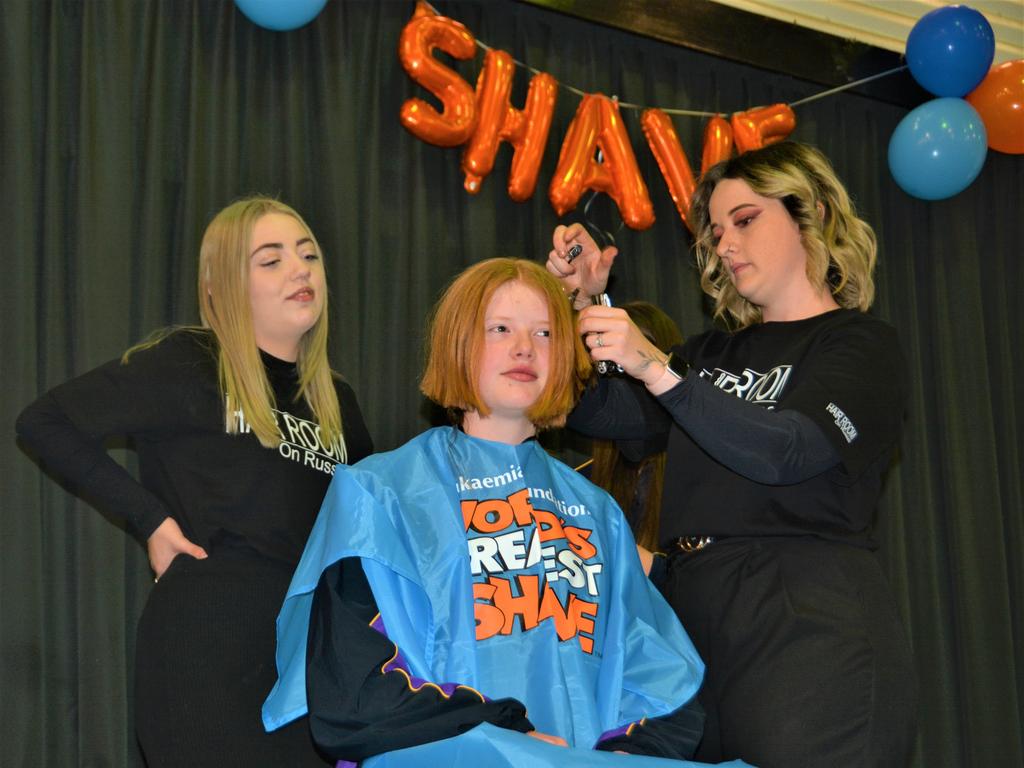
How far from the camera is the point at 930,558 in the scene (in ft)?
13.7

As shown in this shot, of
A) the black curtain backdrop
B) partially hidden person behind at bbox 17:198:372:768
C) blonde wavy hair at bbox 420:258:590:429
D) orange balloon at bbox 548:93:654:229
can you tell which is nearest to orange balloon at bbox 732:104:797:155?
the black curtain backdrop

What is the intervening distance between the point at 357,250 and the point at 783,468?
1.85m

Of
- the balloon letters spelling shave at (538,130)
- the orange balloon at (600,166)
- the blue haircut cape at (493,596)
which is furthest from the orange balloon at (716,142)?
the blue haircut cape at (493,596)

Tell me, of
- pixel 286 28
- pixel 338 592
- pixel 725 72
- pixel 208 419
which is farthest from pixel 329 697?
pixel 725 72

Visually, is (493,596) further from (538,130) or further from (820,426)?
(538,130)

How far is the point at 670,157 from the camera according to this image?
12.2 ft

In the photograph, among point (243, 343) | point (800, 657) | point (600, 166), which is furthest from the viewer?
point (600, 166)

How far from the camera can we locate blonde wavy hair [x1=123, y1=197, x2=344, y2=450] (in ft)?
7.47

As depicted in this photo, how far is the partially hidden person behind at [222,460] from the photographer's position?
6.81 feet

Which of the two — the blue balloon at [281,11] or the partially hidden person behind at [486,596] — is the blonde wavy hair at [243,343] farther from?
the blue balloon at [281,11]

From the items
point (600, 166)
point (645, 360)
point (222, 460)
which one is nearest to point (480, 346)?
point (645, 360)

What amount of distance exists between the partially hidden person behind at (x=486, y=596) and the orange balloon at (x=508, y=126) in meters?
1.51

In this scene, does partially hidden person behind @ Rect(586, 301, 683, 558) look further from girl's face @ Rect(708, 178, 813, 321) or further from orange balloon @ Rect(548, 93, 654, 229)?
orange balloon @ Rect(548, 93, 654, 229)

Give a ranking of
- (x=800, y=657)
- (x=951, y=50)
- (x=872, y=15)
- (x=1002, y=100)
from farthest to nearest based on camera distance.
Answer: (x=872, y=15)
(x=1002, y=100)
(x=951, y=50)
(x=800, y=657)
